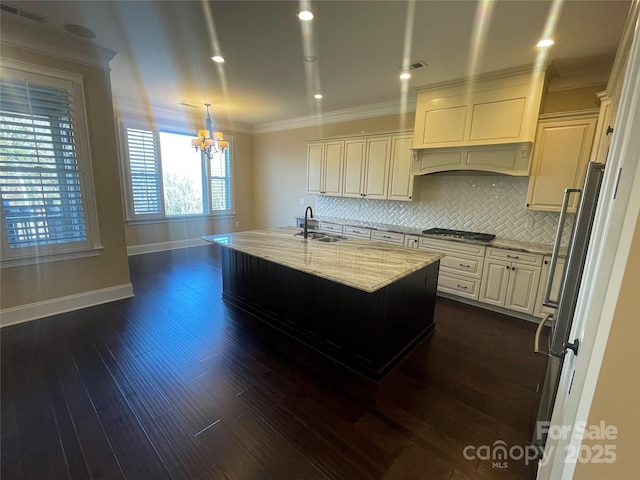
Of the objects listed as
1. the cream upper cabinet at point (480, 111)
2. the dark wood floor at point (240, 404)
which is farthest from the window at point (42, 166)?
the cream upper cabinet at point (480, 111)

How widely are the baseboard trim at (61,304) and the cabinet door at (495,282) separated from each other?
14.8ft

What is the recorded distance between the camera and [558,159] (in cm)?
309

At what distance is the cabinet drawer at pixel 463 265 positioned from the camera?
141 inches

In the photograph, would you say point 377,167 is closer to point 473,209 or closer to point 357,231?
point 357,231

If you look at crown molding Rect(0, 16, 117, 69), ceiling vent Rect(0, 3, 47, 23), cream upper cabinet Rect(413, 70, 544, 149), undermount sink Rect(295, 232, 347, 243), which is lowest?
undermount sink Rect(295, 232, 347, 243)

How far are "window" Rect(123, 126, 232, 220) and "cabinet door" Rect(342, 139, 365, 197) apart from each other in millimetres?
2560

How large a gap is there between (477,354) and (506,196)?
84.9 inches

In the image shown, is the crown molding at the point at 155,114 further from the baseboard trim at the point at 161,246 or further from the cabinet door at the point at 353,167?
the cabinet door at the point at 353,167

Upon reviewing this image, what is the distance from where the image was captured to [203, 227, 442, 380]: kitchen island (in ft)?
7.29

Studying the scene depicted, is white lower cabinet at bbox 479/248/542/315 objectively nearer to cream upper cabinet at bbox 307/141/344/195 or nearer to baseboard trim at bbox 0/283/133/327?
cream upper cabinet at bbox 307/141/344/195

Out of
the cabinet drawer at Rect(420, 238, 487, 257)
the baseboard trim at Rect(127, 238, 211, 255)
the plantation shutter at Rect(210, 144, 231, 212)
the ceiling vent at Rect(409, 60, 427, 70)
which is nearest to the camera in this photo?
the ceiling vent at Rect(409, 60, 427, 70)

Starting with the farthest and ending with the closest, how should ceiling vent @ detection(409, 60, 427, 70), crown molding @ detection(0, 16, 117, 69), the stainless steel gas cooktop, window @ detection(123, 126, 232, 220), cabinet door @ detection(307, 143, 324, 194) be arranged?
window @ detection(123, 126, 232, 220), cabinet door @ detection(307, 143, 324, 194), the stainless steel gas cooktop, ceiling vent @ detection(409, 60, 427, 70), crown molding @ detection(0, 16, 117, 69)

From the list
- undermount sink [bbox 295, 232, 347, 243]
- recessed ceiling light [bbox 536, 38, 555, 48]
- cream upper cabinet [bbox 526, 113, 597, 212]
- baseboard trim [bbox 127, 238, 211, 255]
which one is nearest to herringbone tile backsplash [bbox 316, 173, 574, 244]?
cream upper cabinet [bbox 526, 113, 597, 212]

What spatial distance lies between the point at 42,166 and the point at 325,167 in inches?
149
